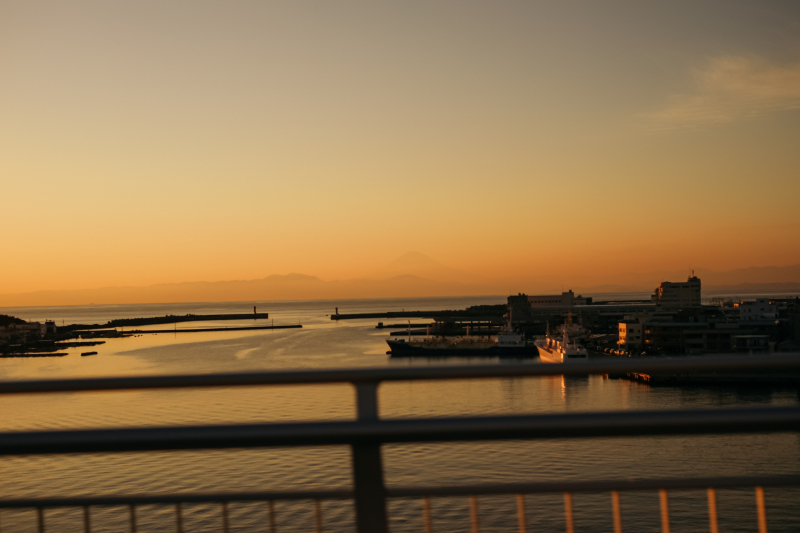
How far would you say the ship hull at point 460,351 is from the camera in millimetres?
33656

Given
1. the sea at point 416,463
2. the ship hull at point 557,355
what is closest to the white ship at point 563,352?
the ship hull at point 557,355

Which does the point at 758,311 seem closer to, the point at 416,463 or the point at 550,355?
the point at 550,355

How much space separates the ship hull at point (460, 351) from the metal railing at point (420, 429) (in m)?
32.4

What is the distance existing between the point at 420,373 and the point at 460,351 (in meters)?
33.3

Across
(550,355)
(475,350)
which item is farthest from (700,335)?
(475,350)

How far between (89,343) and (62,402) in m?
29.6

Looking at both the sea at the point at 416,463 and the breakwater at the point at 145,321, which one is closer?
the sea at the point at 416,463

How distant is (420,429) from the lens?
129cm

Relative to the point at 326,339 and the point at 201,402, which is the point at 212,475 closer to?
the point at 201,402

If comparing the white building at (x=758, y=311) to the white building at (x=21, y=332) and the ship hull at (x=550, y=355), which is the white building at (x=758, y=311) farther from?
the white building at (x=21, y=332)

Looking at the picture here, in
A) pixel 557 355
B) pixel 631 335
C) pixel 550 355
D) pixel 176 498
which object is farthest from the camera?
pixel 631 335

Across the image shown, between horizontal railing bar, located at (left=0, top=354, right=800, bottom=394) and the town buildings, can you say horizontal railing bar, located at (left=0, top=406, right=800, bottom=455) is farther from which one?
the town buildings

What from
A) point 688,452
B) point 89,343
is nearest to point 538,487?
point 688,452

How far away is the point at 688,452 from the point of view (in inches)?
440
